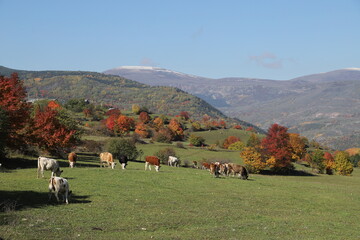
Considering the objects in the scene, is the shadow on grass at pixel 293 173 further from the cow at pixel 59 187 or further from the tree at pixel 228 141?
the cow at pixel 59 187

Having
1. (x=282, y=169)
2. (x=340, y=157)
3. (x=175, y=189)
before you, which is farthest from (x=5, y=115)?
(x=340, y=157)

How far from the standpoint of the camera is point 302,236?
17500 millimetres

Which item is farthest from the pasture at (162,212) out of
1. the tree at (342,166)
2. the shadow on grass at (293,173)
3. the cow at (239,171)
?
the tree at (342,166)

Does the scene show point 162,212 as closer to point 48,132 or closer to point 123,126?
point 48,132

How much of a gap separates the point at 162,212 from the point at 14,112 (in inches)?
1116

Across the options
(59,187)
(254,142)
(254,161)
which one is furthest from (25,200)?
(254,142)

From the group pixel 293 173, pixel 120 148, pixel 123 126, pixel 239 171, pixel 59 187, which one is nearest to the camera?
pixel 59 187

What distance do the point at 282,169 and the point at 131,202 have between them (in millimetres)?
71375

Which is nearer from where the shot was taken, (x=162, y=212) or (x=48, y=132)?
(x=162, y=212)

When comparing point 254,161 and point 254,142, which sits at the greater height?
point 254,142

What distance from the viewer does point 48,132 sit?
163 feet

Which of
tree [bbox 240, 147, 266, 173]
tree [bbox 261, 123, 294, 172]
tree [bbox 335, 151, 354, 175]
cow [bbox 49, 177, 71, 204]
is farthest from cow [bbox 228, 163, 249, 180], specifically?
tree [bbox 335, 151, 354, 175]

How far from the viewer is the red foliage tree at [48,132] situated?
47319 mm

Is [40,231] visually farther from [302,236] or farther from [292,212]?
[292,212]
